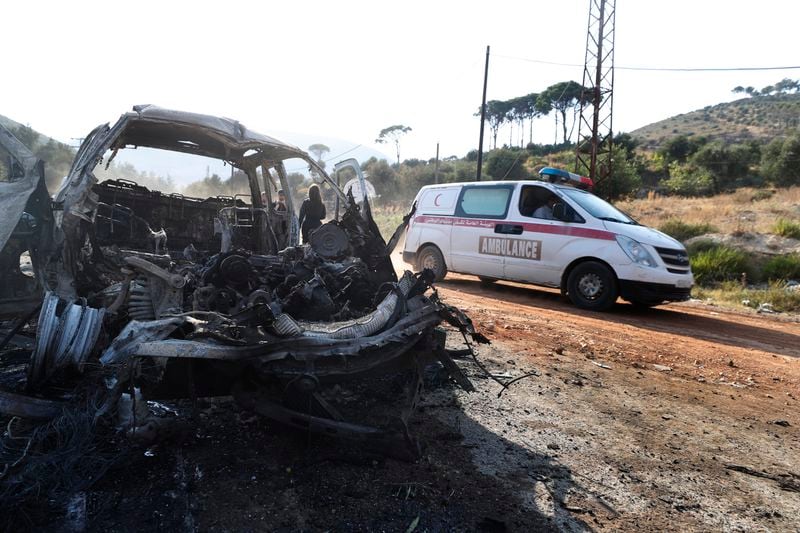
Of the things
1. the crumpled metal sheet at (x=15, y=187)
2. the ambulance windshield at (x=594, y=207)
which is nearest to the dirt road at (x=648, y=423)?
the ambulance windshield at (x=594, y=207)

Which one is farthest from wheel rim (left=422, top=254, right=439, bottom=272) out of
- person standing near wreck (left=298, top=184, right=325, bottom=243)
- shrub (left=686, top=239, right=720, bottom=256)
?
shrub (left=686, top=239, right=720, bottom=256)

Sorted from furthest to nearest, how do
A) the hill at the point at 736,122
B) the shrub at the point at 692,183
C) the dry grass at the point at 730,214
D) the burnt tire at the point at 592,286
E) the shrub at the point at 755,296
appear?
the hill at the point at 736,122 → the shrub at the point at 692,183 → the dry grass at the point at 730,214 → the shrub at the point at 755,296 → the burnt tire at the point at 592,286

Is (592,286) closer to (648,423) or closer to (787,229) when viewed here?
(648,423)

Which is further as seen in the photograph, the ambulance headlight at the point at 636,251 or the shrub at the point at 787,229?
the shrub at the point at 787,229

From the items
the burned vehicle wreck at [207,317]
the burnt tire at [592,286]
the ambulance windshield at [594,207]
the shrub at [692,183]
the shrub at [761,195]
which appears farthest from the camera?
the shrub at [692,183]

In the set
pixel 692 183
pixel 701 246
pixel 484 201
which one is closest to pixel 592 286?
pixel 484 201

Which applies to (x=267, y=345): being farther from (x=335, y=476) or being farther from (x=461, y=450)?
(x=461, y=450)

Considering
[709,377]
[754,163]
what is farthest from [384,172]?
[709,377]

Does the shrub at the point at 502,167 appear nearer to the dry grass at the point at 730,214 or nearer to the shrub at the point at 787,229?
the dry grass at the point at 730,214

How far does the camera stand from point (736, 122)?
58.5 metres

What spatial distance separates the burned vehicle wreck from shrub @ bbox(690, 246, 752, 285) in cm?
928

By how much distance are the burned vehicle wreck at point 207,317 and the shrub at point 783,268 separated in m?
9.91

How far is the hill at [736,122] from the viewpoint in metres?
50.4

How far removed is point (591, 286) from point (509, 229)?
65.7 inches
